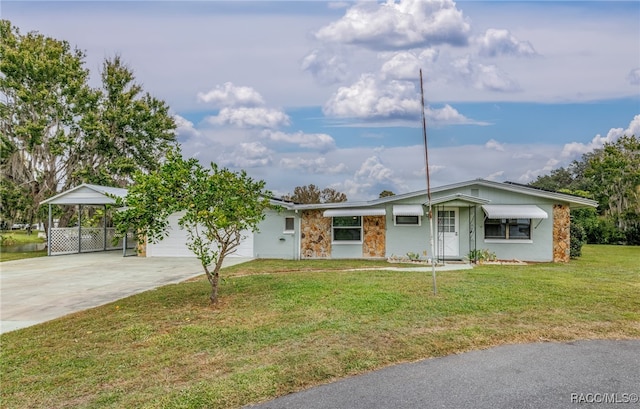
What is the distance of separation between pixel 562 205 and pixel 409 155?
6.14 m

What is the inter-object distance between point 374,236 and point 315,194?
1668 cm

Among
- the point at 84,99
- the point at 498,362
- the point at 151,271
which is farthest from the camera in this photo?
the point at 84,99

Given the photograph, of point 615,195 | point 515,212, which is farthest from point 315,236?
point 615,195

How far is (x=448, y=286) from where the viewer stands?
8930 mm

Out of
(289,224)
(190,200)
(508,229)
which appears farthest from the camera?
(289,224)

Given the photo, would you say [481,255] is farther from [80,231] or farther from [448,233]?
[80,231]

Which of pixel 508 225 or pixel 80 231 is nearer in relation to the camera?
pixel 508 225

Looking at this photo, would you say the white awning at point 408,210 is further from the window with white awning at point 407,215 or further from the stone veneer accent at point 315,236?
the stone veneer accent at point 315,236

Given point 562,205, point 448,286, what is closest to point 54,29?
point 448,286

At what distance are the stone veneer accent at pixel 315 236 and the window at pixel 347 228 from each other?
294mm

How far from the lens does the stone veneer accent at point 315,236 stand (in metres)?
A: 17.4

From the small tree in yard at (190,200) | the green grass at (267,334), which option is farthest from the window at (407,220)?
the small tree in yard at (190,200)

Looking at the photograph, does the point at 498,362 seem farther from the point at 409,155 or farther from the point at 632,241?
the point at 632,241

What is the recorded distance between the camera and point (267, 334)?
18.4ft
